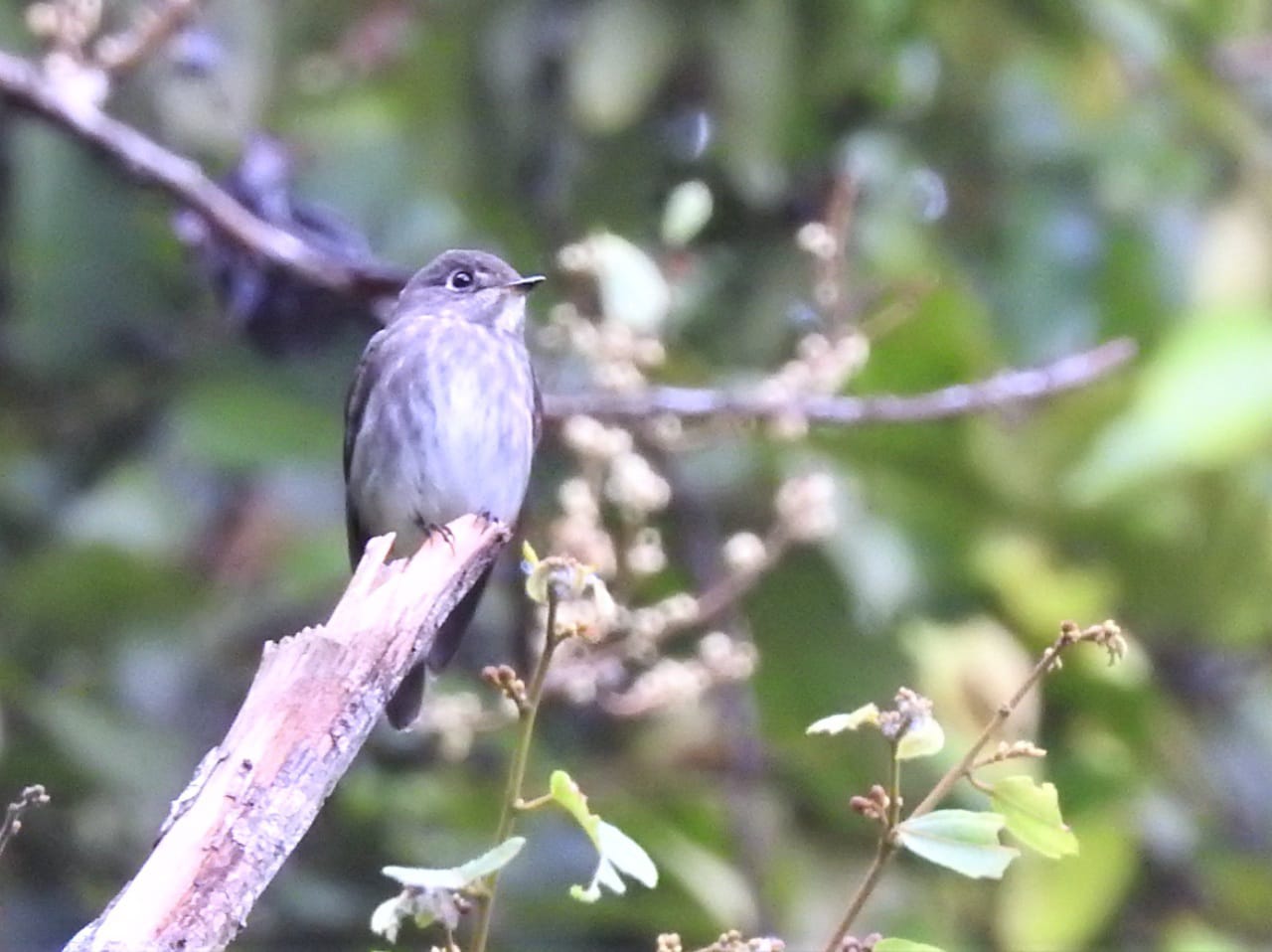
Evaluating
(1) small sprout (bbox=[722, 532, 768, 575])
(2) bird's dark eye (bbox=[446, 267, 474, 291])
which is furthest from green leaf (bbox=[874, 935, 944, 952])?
(2) bird's dark eye (bbox=[446, 267, 474, 291])

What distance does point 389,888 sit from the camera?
202 inches

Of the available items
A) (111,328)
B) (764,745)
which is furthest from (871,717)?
(111,328)

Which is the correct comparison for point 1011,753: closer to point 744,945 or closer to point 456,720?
point 744,945

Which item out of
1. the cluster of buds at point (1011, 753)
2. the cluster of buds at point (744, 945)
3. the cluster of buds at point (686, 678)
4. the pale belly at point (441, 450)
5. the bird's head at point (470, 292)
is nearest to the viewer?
the cluster of buds at point (744, 945)

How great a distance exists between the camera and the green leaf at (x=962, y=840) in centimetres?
187

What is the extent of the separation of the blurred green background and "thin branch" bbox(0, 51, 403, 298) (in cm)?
54

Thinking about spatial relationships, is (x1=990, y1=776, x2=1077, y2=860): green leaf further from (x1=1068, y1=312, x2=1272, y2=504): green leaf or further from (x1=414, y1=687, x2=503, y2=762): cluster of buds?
(x1=1068, y1=312, x2=1272, y2=504): green leaf

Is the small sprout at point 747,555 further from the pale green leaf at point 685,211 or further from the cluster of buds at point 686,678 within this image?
the pale green leaf at point 685,211

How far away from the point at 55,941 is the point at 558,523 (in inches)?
64.5

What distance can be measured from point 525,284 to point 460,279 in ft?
0.91

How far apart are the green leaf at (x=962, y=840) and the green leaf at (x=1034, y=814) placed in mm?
32

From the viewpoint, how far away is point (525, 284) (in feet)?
15.1

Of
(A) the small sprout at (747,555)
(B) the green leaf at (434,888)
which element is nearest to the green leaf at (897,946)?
(B) the green leaf at (434,888)

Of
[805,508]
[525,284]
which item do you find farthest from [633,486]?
[525,284]
